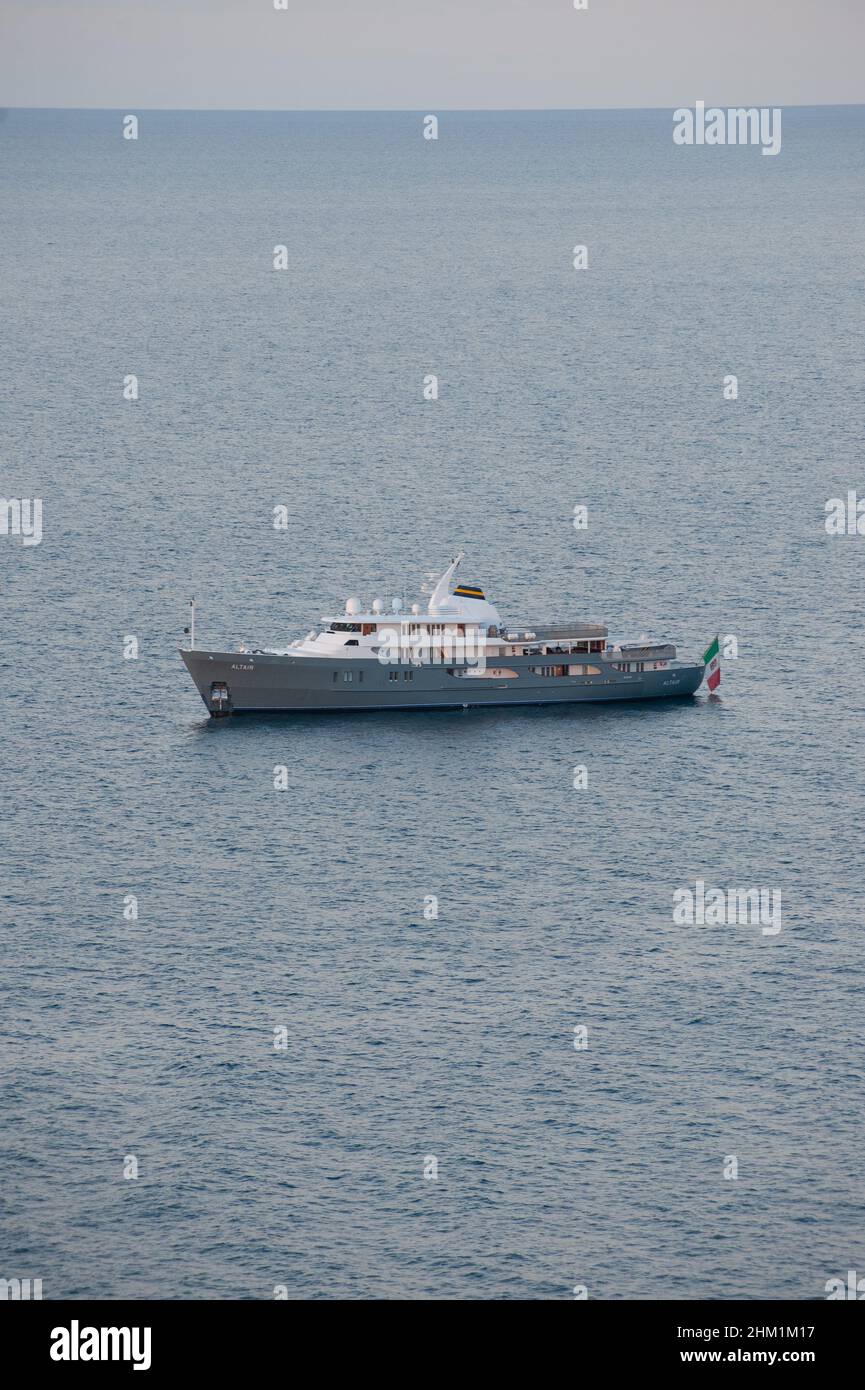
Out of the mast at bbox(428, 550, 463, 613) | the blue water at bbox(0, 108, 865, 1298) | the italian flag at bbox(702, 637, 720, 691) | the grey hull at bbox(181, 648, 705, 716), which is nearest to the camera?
the blue water at bbox(0, 108, 865, 1298)

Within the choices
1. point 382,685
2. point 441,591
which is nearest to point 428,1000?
point 382,685

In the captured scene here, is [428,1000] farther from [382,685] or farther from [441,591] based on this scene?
[441,591]

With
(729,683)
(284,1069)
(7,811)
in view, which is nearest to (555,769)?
(729,683)

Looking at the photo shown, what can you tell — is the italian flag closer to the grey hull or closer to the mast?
the grey hull

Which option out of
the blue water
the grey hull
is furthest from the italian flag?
the blue water

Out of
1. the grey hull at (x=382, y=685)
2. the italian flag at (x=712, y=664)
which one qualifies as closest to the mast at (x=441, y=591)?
the grey hull at (x=382, y=685)

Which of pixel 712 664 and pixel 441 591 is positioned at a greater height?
pixel 441 591

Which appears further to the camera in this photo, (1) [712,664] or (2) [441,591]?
(2) [441,591]
